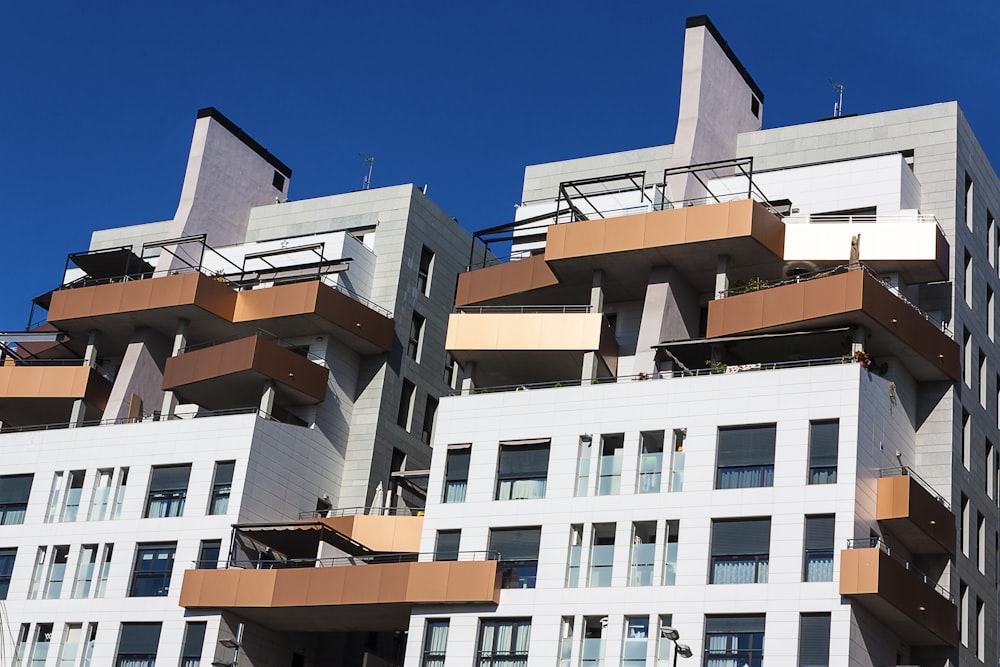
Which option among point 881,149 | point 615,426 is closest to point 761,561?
point 615,426

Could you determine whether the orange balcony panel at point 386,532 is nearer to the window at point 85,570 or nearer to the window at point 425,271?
the window at point 85,570

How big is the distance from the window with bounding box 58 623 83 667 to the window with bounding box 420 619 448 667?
16243 millimetres

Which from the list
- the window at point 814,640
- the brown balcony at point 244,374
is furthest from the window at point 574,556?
the brown balcony at point 244,374

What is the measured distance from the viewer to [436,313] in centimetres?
7662

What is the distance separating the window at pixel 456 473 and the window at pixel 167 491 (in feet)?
39.0

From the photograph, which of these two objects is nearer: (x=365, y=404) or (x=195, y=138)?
(x=365, y=404)

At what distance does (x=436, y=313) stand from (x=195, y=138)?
16.0 meters

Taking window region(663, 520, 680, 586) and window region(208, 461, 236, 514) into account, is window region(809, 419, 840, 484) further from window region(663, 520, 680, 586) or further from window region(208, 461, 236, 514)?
window region(208, 461, 236, 514)

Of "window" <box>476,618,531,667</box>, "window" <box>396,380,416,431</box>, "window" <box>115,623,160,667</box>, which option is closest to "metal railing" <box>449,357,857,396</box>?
"window" <box>476,618,531,667</box>

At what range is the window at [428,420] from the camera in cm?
7500

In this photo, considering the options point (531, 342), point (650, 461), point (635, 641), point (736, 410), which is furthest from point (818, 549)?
point (531, 342)

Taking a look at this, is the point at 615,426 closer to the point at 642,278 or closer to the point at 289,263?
the point at 642,278

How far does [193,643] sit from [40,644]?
8.06 metres

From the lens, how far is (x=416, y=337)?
75250 millimetres
